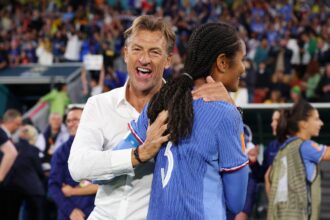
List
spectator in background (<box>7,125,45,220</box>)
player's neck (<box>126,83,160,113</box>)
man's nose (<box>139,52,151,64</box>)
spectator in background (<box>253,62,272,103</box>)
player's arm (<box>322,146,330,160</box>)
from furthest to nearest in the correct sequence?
spectator in background (<box>253,62,272,103</box>) < spectator in background (<box>7,125,45,220</box>) < player's arm (<box>322,146,330,160</box>) < player's neck (<box>126,83,160,113</box>) < man's nose (<box>139,52,151,64</box>)

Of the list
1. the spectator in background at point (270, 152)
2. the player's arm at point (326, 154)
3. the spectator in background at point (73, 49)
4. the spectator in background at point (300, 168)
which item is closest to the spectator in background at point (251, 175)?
the spectator in background at point (270, 152)

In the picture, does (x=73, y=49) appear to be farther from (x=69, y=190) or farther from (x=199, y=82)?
(x=199, y=82)

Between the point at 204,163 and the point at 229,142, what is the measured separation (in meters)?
0.13

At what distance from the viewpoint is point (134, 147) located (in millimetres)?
3490

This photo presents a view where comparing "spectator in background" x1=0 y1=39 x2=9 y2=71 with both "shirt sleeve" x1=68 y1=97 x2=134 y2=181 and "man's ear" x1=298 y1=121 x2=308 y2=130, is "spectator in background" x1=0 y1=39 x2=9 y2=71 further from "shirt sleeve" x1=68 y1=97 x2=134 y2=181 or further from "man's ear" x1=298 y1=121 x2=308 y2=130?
"shirt sleeve" x1=68 y1=97 x2=134 y2=181

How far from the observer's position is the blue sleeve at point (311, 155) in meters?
6.54

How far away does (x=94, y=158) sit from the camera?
354 cm

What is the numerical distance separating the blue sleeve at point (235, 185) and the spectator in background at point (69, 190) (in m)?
3.64

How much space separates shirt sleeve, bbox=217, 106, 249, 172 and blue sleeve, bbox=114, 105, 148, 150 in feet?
1.22

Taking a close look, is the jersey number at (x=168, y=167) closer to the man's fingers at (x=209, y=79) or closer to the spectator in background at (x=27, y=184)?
the man's fingers at (x=209, y=79)

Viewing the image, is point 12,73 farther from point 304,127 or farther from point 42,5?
point 304,127

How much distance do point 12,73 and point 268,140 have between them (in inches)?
437

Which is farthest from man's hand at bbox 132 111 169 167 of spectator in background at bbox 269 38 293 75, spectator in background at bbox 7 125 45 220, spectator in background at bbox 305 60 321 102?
spectator in background at bbox 269 38 293 75

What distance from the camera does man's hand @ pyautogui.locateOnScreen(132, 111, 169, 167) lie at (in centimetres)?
330
